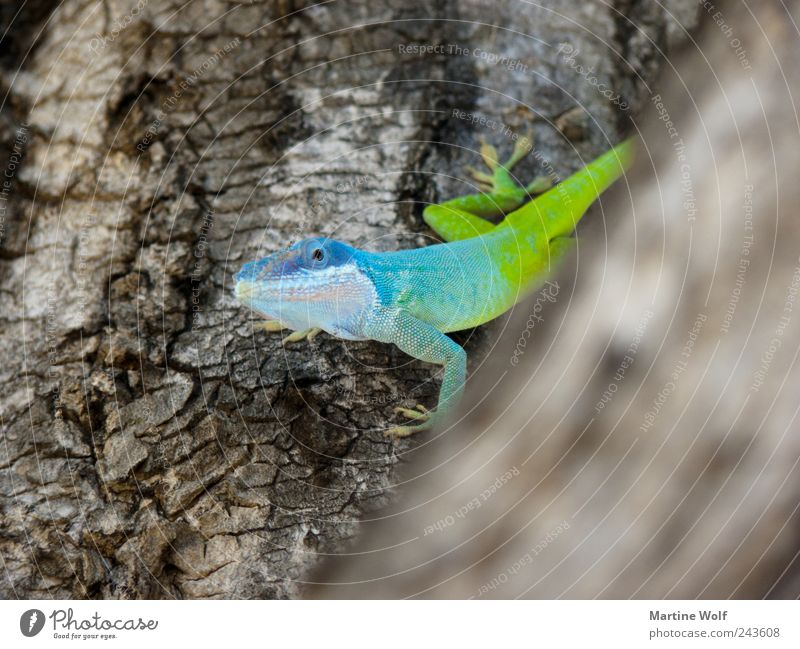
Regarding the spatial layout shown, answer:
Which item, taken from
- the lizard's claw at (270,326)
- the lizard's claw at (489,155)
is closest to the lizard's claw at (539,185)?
the lizard's claw at (489,155)

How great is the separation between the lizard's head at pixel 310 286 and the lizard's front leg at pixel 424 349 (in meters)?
0.10

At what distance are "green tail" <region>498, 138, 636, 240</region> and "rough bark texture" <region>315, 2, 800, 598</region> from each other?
0.45 m

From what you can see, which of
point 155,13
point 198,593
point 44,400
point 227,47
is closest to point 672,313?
point 198,593

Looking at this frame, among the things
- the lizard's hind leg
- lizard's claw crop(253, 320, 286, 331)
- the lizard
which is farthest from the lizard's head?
the lizard's hind leg

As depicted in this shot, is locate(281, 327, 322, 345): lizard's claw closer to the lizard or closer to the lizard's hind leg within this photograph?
the lizard

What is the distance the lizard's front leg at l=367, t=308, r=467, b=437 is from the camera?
2.29 meters

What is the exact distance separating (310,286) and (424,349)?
0.45 meters

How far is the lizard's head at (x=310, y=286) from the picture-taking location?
6.94 ft

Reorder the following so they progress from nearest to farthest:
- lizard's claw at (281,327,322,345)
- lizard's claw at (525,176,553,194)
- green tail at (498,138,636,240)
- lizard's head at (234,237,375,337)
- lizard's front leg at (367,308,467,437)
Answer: lizard's head at (234,237,375,337)
lizard's front leg at (367,308,467,437)
lizard's claw at (281,327,322,345)
green tail at (498,138,636,240)
lizard's claw at (525,176,553,194)

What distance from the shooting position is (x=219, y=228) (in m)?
2.66

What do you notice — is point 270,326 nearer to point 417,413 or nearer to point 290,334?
point 290,334

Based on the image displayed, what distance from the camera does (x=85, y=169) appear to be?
281cm

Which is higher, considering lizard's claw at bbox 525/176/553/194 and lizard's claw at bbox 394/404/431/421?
lizard's claw at bbox 525/176/553/194
